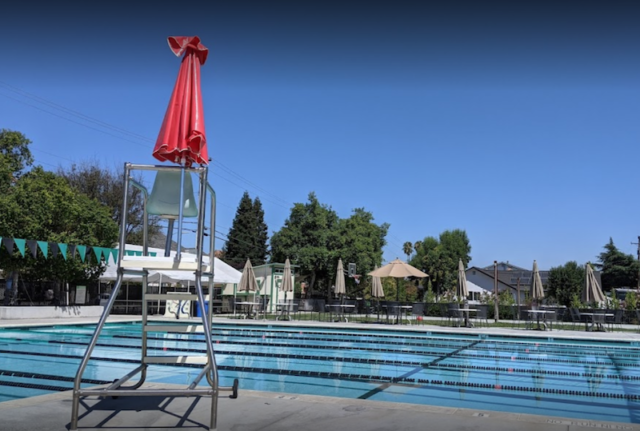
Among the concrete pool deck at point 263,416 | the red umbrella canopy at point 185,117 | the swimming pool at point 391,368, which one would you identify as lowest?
the swimming pool at point 391,368

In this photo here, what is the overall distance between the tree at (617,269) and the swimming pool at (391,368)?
213ft

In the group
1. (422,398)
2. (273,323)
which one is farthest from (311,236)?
(422,398)

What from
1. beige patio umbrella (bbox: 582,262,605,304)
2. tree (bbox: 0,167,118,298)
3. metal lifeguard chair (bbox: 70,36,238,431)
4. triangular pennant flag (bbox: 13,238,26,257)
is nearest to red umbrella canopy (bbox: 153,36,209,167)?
metal lifeguard chair (bbox: 70,36,238,431)

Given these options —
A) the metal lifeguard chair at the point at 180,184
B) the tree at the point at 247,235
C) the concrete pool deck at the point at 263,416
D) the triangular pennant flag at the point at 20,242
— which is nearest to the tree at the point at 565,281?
the tree at the point at 247,235

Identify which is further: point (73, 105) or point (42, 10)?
point (73, 105)

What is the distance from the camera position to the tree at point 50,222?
68.7 ft

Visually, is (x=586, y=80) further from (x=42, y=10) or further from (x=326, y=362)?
(x=42, y=10)

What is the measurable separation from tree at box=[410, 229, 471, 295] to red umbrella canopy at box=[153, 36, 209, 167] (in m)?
62.5

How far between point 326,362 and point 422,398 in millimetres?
3838

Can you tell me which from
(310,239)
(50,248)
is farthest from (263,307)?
(310,239)

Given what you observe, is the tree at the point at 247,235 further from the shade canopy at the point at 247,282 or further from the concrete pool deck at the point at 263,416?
the concrete pool deck at the point at 263,416

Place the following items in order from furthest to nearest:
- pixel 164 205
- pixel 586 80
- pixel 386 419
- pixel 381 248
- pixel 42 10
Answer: pixel 381 248 → pixel 586 80 → pixel 42 10 → pixel 164 205 → pixel 386 419

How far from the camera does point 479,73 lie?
8625mm

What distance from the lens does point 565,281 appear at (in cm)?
6225
